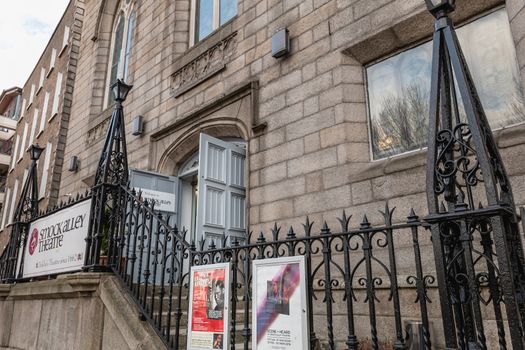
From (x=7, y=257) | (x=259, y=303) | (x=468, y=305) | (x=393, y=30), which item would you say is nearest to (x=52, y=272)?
(x=7, y=257)

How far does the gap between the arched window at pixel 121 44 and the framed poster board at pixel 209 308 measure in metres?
9.35

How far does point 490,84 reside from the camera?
4.77 meters

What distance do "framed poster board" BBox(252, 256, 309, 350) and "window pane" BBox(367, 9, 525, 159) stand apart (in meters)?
3.03

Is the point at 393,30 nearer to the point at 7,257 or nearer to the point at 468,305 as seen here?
the point at 468,305

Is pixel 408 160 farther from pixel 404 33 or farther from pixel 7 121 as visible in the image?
pixel 7 121

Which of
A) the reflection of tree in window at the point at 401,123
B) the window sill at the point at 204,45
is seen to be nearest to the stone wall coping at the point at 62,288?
the reflection of tree in window at the point at 401,123

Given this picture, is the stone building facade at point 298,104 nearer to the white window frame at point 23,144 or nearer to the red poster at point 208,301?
the red poster at point 208,301

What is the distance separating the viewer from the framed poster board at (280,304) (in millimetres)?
2836

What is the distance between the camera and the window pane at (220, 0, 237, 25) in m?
8.67

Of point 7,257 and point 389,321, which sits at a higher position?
point 7,257

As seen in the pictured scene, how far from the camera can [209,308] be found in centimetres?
346

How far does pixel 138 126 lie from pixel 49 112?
9279 mm

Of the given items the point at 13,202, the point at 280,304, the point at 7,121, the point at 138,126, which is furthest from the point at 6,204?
the point at 280,304

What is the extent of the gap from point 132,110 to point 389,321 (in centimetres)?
784
